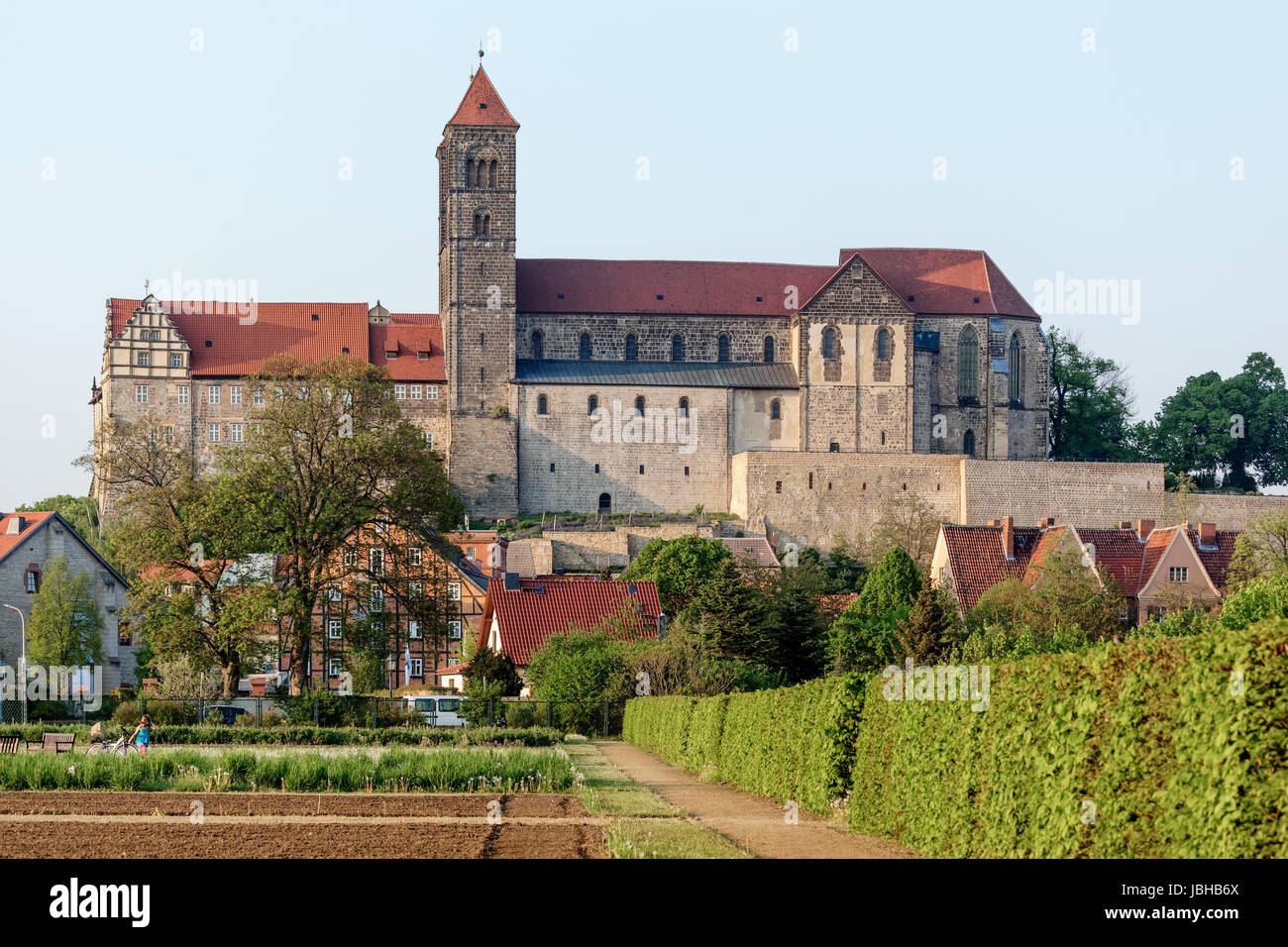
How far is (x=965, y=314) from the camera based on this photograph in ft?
301

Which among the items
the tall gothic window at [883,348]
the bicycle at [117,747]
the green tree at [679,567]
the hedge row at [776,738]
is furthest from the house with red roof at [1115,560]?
the bicycle at [117,747]

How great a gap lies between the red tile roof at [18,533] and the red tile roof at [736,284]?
132ft

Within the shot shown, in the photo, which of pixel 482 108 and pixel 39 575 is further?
pixel 482 108

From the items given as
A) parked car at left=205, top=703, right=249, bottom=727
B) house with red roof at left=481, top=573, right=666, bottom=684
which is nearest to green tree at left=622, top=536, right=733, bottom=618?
house with red roof at left=481, top=573, right=666, bottom=684

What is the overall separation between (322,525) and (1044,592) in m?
22.3

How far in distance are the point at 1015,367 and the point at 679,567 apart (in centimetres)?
3216

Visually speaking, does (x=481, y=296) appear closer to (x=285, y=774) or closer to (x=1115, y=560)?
(x=1115, y=560)

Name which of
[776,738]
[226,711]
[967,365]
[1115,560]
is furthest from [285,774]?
[967,365]

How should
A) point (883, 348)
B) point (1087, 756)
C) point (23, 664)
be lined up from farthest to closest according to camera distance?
1. point (883, 348)
2. point (23, 664)
3. point (1087, 756)

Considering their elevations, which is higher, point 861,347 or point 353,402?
point 861,347

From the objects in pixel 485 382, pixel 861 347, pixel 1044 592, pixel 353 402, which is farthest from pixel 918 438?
pixel 353 402

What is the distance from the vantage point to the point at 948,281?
93.6 meters

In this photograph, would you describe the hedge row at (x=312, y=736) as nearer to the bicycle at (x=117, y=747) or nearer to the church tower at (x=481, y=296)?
the bicycle at (x=117, y=747)
